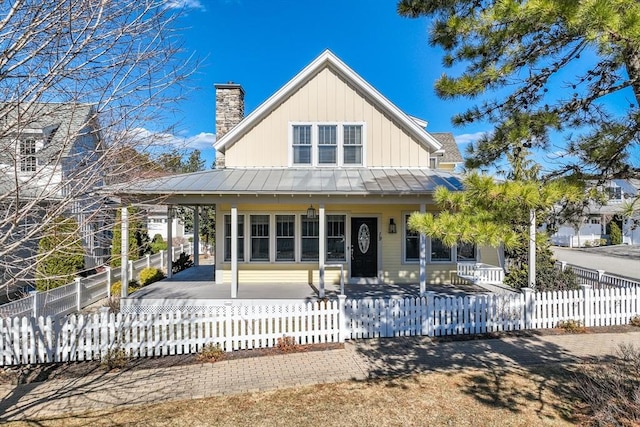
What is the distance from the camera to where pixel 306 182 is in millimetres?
10539

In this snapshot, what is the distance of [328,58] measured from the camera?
1231cm

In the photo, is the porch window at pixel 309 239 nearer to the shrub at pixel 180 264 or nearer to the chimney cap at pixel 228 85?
the shrub at pixel 180 264

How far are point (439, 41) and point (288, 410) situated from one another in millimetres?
5324

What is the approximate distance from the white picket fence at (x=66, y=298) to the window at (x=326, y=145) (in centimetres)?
738

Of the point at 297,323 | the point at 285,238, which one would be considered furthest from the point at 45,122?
the point at 285,238

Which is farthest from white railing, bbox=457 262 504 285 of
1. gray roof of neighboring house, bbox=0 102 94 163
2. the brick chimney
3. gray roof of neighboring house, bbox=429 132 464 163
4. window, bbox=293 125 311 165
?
gray roof of neighboring house, bbox=429 132 464 163

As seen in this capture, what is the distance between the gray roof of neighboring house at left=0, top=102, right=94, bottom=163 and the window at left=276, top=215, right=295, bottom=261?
8.25 metres

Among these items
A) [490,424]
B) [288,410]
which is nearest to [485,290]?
[490,424]

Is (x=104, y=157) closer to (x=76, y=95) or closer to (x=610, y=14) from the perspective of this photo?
(x=76, y=95)

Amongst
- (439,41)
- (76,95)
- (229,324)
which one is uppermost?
(439,41)

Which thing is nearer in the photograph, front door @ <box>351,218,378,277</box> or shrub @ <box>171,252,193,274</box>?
front door @ <box>351,218,378,277</box>

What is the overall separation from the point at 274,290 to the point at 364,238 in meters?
3.54

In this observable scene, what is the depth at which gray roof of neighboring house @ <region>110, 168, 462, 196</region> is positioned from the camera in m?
9.73

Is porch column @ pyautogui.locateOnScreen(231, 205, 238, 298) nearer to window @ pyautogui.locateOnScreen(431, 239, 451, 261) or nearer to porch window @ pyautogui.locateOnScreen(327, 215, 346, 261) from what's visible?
porch window @ pyautogui.locateOnScreen(327, 215, 346, 261)
